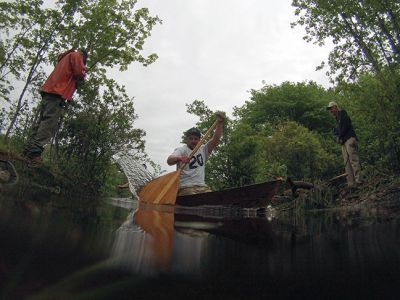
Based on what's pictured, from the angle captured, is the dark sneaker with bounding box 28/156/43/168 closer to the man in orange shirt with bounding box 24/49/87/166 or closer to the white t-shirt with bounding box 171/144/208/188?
the man in orange shirt with bounding box 24/49/87/166

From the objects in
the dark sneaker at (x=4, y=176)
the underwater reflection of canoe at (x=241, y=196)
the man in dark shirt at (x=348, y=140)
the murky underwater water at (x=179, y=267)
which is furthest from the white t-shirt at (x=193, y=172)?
the murky underwater water at (x=179, y=267)

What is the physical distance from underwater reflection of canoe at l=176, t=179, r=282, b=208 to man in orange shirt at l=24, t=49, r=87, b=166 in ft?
7.92

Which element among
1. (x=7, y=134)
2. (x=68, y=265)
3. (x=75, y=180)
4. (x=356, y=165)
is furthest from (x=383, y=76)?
(x=7, y=134)

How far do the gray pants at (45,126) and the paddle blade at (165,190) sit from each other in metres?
2.28

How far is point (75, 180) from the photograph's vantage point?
647 centimetres

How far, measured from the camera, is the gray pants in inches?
170

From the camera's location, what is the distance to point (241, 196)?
524cm

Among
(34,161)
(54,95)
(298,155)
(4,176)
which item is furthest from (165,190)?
(298,155)

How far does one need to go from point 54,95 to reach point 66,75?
33 cm

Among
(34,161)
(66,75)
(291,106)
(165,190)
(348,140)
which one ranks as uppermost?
(291,106)

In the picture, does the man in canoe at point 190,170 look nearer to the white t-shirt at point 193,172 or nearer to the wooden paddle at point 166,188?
the white t-shirt at point 193,172

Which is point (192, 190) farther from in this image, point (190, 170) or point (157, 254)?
point (157, 254)

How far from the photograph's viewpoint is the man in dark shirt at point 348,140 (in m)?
7.65

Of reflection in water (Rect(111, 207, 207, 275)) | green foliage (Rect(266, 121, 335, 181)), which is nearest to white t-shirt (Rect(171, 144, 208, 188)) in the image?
reflection in water (Rect(111, 207, 207, 275))
